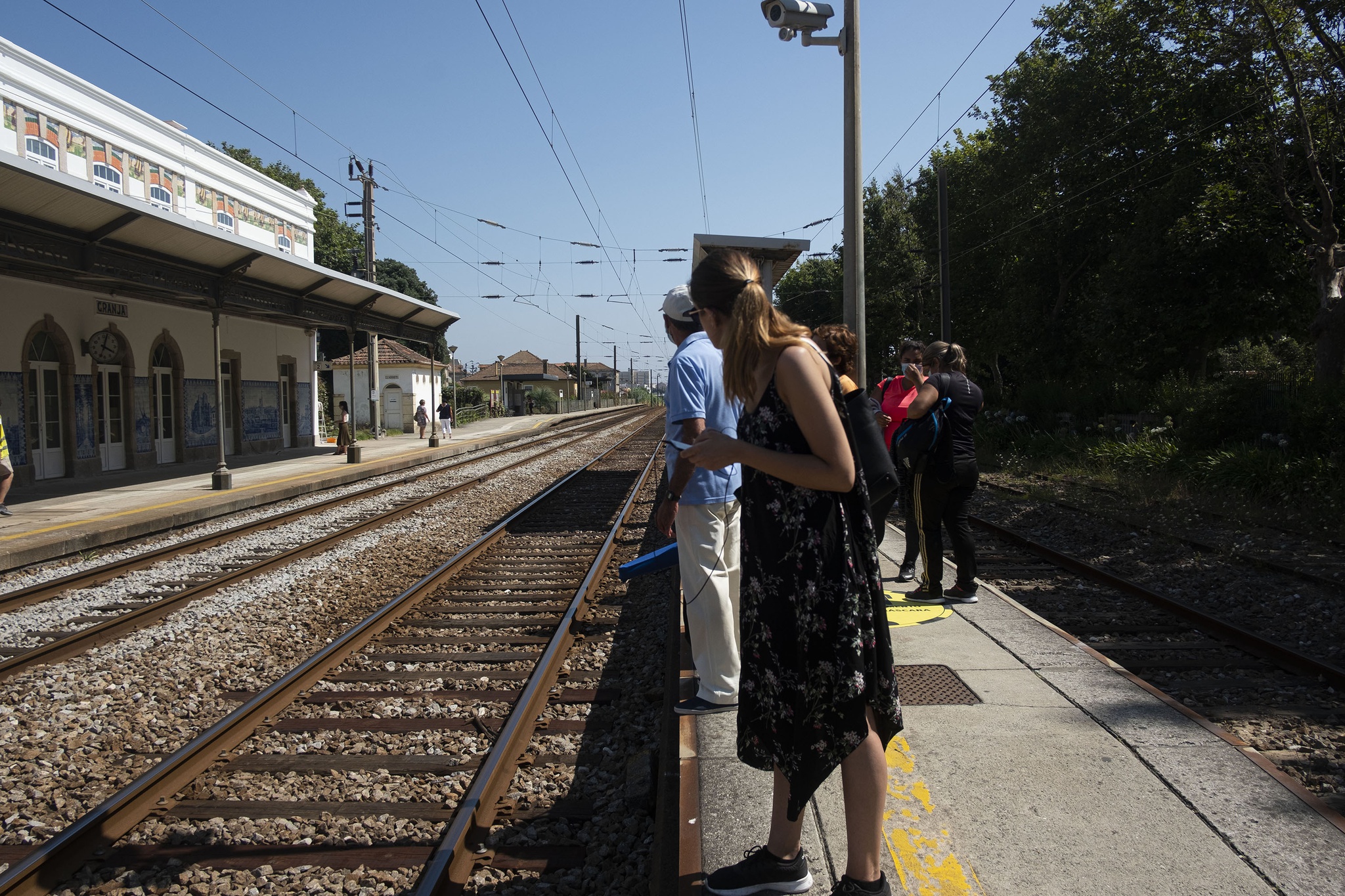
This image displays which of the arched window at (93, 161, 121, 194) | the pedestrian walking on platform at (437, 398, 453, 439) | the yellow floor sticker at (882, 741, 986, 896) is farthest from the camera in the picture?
the pedestrian walking on platform at (437, 398, 453, 439)

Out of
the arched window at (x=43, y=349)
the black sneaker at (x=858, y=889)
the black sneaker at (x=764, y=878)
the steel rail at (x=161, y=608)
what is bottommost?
the steel rail at (x=161, y=608)

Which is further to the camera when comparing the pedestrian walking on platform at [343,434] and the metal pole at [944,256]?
the pedestrian walking on platform at [343,434]

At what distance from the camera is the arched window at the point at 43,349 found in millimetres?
17141

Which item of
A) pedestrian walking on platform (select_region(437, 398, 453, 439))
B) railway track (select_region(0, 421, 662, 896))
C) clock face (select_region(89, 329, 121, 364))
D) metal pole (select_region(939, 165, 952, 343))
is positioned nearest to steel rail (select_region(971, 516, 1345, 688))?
railway track (select_region(0, 421, 662, 896))

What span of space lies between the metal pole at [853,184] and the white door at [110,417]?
54.2 feet

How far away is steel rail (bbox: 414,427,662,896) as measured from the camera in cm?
314

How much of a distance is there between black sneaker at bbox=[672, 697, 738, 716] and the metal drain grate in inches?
31.1

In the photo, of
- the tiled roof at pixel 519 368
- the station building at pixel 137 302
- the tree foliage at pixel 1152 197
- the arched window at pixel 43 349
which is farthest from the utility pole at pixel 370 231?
the tiled roof at pixel 519 368

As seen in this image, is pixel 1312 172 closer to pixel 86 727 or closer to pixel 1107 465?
pixel 1107 465

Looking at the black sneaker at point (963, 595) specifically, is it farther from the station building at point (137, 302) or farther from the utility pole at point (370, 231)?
the utility pole at point (370, 231)

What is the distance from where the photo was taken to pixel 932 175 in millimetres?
35250

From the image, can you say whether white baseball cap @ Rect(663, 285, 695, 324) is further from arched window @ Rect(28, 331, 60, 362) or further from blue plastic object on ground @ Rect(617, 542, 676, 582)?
arched window @ Rect(28, 331, 60, 362)

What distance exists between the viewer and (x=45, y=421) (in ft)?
57.4

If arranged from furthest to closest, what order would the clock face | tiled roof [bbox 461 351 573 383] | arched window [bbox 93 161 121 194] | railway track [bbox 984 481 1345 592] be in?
tiled roof [bbox 461 351 573 383] < arched window [bbox 93 161 121 194] < the clock face < railway track [bbox 984 481 1345 592]
